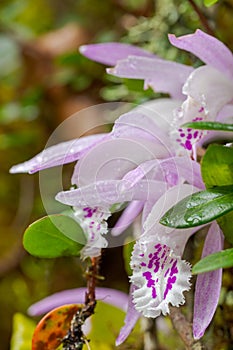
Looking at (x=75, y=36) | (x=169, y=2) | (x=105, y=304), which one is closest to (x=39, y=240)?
(x=105, y=304)

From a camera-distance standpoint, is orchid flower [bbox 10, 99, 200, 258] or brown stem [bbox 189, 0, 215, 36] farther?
brown stem [bbox 189, 0, 215, 36]

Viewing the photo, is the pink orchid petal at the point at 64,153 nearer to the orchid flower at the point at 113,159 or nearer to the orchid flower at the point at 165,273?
the orchid flower at the point at 113,159

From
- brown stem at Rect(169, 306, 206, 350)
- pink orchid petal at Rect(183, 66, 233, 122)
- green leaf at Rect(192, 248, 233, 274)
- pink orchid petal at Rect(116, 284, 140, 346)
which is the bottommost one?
brown stem at Rect(169, 306, 206, 350)

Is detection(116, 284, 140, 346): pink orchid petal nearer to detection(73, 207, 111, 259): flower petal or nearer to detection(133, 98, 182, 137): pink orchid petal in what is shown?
detection(73, 207, 111, 259): flower petal

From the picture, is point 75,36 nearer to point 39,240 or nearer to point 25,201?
point 25,201

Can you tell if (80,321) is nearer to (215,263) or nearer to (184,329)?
(184,329)

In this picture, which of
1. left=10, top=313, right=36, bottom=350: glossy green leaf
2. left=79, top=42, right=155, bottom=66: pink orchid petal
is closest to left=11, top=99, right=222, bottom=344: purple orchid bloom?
left=79, top=42, right=155, bottom=66: pink orchid petal
